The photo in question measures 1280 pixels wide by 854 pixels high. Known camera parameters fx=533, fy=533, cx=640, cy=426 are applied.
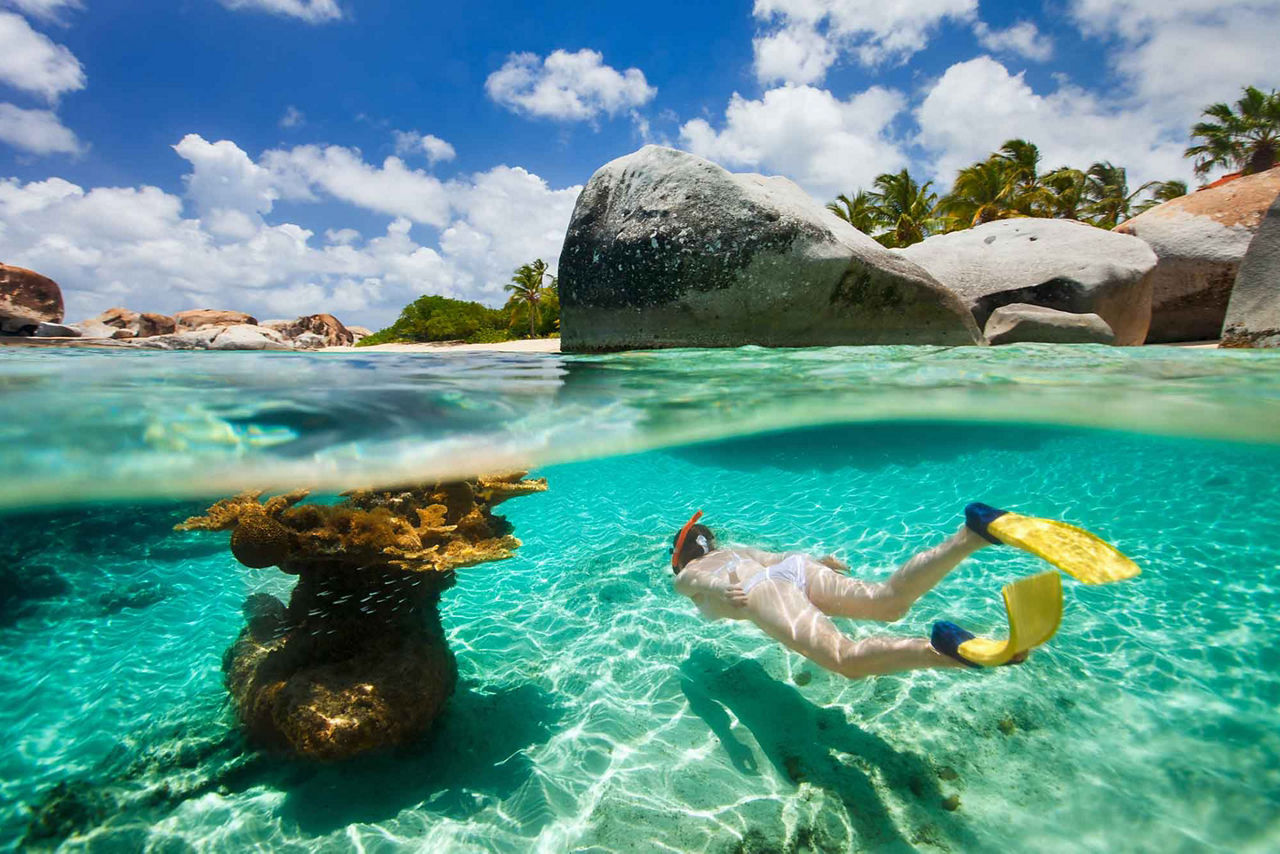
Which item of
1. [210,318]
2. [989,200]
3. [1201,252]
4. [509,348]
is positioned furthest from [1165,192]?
[210,318]

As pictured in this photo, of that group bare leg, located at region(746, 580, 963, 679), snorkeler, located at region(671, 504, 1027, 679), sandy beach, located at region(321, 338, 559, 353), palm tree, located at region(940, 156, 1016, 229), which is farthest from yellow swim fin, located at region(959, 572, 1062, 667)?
palm tree, located at region(940, 156, 1016, 229)

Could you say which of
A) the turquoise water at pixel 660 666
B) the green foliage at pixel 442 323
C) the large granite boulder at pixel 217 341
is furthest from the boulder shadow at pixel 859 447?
the green foliage at pixel 442 323

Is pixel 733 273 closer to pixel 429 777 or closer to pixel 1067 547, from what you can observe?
pixel 1067 547

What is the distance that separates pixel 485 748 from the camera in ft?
15.1

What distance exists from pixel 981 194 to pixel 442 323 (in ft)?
124

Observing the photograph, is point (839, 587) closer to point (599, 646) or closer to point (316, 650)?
point (599, 646)

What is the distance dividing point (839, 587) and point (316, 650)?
4464 millimetres

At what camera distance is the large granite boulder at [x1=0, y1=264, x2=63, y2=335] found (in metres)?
15.0

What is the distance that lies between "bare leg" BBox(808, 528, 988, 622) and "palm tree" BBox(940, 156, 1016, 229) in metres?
32.5

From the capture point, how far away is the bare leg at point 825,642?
131 inches

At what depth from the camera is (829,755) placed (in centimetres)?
454

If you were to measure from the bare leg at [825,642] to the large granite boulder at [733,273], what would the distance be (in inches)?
180

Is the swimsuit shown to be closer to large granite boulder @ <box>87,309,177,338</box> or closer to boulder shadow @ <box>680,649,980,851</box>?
boulder shadow @ <box>680,649,980,851</box>

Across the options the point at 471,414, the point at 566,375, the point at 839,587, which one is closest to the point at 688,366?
the point at 566,375
